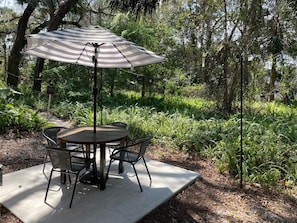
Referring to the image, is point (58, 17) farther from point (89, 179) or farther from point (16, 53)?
point (89, 179)

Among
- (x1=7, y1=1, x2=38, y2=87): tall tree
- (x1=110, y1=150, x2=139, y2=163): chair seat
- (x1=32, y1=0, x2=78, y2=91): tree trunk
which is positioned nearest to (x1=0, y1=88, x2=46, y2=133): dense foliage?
(x1=110, y1=150, x2=139, y2=163): chair seat

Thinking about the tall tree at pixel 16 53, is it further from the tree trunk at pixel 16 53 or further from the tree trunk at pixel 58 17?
the tree trunk at pixel 58 17

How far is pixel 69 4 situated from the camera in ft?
33.5

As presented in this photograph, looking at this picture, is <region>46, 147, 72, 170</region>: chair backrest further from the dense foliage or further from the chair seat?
the dense foliage

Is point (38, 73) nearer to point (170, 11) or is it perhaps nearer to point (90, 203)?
point (170, 11)

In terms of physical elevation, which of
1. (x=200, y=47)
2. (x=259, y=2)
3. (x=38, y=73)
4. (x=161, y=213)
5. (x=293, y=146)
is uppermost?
(x=259, y=2)

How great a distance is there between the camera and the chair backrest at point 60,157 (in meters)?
2.65

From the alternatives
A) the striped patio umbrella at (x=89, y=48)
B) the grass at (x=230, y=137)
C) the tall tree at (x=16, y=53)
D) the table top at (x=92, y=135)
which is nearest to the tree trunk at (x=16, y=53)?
the tall tree at (x=16, y=53)

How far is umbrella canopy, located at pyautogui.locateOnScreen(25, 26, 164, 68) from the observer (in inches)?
107

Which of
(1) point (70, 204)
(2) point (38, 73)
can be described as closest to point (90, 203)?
(1) point (70, 204)

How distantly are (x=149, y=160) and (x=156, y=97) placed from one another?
5.46 m

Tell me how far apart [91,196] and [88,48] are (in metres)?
1.81

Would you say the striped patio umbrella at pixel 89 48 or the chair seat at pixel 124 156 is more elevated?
the striped patio umbrella at pixel 89 48

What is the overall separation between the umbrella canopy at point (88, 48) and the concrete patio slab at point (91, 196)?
5.04 feet
